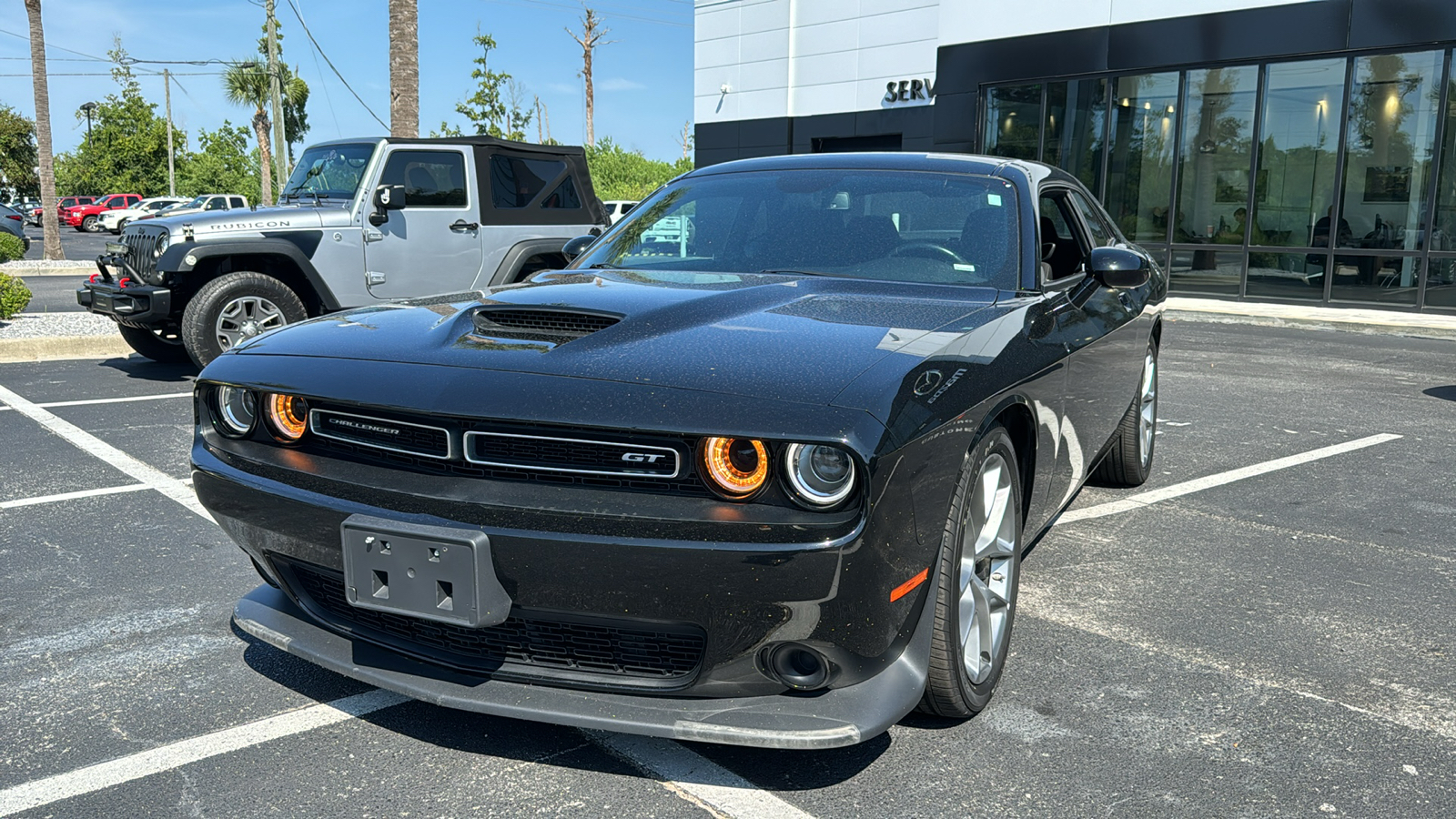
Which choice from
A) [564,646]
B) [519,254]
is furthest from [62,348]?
[564,646]

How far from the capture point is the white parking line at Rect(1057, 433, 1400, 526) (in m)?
5.14

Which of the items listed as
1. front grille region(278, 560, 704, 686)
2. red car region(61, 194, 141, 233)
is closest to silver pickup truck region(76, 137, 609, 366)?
front grille region(278, 560, 704, 686)

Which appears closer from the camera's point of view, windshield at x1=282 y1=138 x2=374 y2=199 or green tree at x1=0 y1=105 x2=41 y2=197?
windshield at x1=282 y1=138 x2=374 y2=199

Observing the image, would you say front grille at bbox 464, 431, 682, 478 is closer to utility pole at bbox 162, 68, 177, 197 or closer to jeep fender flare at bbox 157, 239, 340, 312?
jeep fender flare at bbox 157, 239, 340, 312

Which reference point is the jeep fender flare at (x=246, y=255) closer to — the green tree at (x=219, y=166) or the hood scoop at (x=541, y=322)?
the hood scoop at (x=541, y=322)

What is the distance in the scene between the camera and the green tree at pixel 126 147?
220ft

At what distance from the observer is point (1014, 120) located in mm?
21625

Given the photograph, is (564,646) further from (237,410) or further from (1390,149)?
(1390,149)

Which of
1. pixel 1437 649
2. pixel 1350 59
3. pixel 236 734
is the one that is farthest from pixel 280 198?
pixel 1350 59

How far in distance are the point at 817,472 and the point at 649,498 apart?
0.36m

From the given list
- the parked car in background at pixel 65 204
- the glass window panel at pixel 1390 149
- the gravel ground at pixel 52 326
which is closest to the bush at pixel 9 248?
the gravel ground at pixel 52 326

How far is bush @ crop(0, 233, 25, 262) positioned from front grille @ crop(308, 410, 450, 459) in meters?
21.3

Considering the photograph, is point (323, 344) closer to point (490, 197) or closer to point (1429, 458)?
point (1429, 458)

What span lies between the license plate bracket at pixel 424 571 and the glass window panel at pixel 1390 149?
18239 mm
